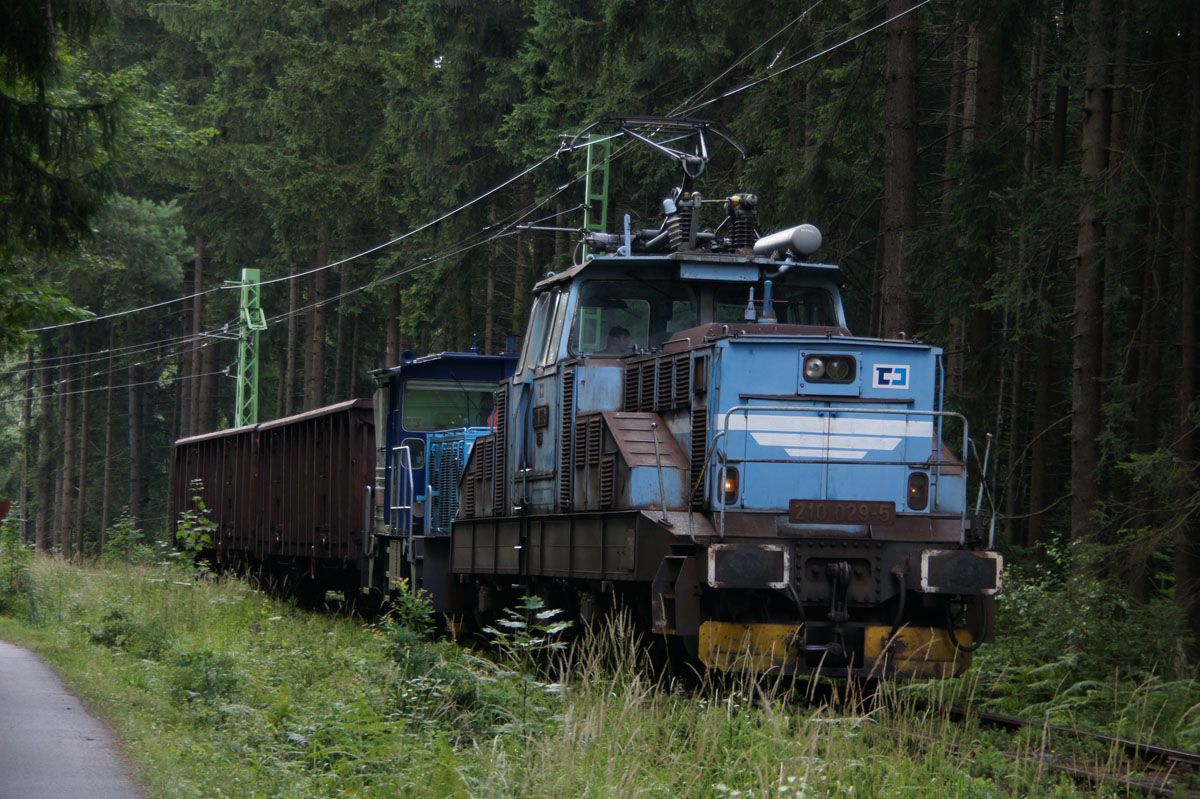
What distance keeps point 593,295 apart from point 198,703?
175 inches

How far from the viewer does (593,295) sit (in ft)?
39.9

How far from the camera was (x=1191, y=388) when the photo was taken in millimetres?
14781

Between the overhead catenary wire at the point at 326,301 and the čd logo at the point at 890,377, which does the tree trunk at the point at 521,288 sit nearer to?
the overhead catenary wire at the point at 326,301

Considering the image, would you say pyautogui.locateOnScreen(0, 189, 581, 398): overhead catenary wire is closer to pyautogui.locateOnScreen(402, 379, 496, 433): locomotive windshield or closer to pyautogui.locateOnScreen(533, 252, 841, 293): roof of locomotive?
pyautogui.locateOnScreen(402, 379, 496, 433): locomotive windshield

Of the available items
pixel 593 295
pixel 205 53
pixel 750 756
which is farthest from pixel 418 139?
pixel 750 756

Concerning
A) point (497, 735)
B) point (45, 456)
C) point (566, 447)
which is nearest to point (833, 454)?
point (566, 447)

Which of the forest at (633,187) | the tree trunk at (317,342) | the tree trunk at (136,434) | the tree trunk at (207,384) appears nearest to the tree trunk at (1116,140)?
the forest at (633,187)

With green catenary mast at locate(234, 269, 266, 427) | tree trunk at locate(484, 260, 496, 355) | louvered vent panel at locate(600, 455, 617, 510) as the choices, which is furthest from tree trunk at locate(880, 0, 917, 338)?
green catenary mast at locate(234, 269, 266, 427)

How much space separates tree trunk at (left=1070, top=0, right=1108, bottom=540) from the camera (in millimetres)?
15875

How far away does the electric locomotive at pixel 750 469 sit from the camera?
10.3m

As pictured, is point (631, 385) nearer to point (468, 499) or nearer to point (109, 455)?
point (468, 499)

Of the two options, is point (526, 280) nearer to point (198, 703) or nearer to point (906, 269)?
point (906, 269)

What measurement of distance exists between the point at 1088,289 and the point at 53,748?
455 inches

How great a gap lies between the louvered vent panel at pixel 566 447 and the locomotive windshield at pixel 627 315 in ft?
0.96
